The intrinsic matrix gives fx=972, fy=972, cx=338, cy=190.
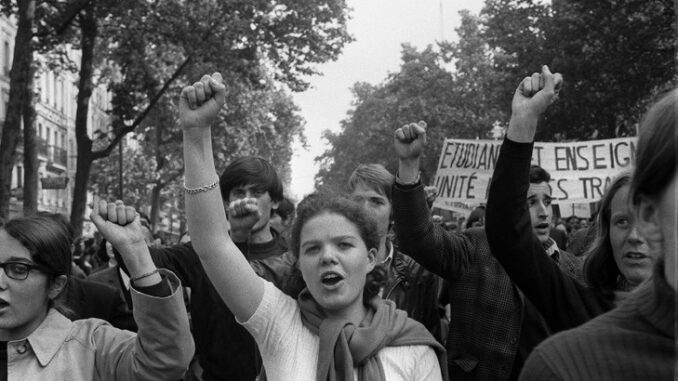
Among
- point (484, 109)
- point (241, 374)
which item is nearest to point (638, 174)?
point (241, 374)

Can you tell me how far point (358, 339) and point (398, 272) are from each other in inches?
84.4

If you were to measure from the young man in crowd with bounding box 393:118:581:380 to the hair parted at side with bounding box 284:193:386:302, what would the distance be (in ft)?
1.13

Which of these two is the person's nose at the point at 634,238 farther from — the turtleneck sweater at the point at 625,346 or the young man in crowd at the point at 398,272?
the young man in crowd at the point at 398,272

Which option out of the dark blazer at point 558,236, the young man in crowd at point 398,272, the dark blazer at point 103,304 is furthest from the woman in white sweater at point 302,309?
the dark blazer at point 558,236

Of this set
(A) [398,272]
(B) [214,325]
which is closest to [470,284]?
(A) [398,272]

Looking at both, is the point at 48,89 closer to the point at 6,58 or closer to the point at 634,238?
the point at 6,58

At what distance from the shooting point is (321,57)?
22.0 metres

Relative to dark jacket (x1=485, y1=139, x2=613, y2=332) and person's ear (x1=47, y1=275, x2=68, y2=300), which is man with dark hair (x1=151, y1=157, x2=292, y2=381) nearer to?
person's ear (x1=47, y1=275, x2=68, y2=300)

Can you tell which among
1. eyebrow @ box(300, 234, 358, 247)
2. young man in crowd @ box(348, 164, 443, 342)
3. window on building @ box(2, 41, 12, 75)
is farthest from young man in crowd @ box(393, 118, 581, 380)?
window on building @ box(2, 41, 12, 75)

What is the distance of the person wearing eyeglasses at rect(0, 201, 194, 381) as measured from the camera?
290cm

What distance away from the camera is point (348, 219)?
3.42 metres

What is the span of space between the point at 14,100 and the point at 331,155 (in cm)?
6872

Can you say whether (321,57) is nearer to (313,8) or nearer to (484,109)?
(313,8)

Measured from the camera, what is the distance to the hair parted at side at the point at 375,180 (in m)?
5.04
